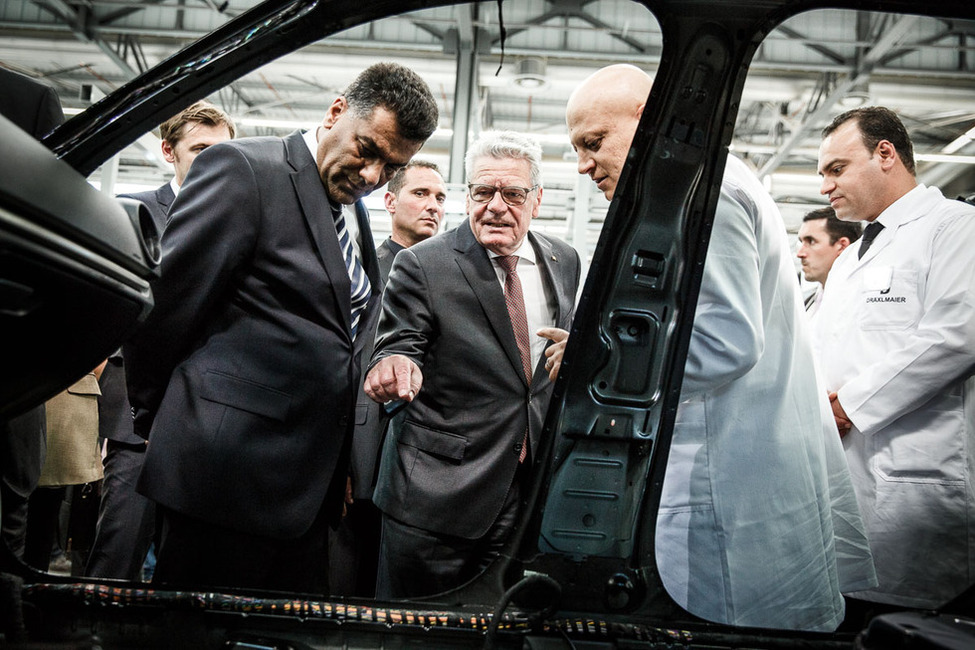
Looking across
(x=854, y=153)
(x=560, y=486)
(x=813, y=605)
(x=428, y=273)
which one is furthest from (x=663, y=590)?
(x=854, y=153)

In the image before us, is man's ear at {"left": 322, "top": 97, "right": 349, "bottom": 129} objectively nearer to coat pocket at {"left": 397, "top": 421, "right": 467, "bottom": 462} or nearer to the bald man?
coat pocket at {"left": 397, "top": 421, "right": 467, "bottom": 462}

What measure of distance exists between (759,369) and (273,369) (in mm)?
1136

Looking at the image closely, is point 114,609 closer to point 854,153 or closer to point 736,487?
point 736,487

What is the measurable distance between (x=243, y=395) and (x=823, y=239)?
427 cm

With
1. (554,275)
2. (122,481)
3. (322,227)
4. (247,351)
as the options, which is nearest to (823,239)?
(554,275)

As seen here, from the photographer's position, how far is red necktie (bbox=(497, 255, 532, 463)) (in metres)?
2.27

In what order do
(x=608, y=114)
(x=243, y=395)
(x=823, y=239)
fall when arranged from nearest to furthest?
(x=243, y=395)
(x=608, y=114)
(x=823, y=239)

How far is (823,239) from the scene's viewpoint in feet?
15.6

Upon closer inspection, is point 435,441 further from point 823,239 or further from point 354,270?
point 823,239

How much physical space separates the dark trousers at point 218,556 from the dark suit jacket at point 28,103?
3.25ft

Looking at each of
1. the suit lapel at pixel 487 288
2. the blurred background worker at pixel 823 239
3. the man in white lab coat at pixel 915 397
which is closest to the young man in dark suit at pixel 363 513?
the suit lapel at pixel 487 288

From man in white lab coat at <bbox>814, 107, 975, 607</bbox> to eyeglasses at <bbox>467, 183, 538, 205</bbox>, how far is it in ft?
4.10

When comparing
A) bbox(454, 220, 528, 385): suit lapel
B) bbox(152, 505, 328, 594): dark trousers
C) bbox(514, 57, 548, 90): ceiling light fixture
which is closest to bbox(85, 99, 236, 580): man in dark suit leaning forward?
bbox(152, 505, 328, 594): dark trousers

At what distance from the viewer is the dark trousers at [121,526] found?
2.50m
